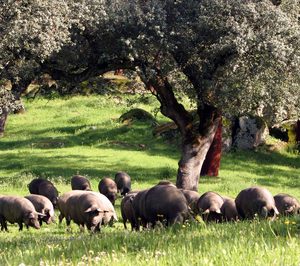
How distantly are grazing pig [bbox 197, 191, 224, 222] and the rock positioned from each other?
22.4 meters

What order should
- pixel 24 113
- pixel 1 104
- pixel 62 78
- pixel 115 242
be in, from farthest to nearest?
pixel 24 113, pixel 62 78, pixel 1 104, pixel 115 242

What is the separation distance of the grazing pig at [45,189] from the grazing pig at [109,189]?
2.35 meters

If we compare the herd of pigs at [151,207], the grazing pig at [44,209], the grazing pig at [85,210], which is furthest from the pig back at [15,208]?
the grazing pig at [85,210]

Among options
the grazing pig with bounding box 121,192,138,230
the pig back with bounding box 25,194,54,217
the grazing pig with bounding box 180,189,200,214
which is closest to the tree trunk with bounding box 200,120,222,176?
the grazing pig with bounding box 180,189,200,214

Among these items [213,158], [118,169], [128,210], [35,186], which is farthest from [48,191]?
[213,158]

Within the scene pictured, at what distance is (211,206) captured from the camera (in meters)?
18.5

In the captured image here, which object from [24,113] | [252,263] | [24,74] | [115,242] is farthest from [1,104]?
[24,113]

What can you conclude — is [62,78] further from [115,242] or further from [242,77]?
[115,242]

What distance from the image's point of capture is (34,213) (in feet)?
66.5

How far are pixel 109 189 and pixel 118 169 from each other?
28.1ft

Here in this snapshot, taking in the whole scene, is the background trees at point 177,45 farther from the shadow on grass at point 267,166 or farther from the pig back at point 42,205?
the shadow on grass at point 267,166

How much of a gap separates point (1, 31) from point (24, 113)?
114 ft

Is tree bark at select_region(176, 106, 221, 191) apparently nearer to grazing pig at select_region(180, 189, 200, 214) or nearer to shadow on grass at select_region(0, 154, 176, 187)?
shadow on grass at select_region(0, 154, 176, 187)

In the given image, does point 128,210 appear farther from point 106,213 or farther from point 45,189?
point 45,189
